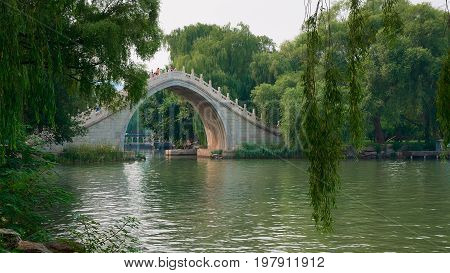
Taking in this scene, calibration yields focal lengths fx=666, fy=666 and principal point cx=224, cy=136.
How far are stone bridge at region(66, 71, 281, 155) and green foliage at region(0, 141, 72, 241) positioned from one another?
80.6ft

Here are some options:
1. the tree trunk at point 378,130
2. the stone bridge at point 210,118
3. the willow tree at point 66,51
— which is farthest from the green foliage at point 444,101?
the tree trunk at point 378,130

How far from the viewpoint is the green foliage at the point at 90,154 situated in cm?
2995

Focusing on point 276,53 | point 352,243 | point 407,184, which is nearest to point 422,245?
point 352,243

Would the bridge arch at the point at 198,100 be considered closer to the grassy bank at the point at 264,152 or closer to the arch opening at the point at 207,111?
the arch opening at the point at 207,111

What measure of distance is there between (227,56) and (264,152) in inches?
266

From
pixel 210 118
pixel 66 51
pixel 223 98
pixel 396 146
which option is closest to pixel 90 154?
pixel 223 98

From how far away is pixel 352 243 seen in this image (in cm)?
928

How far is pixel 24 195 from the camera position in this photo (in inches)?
316

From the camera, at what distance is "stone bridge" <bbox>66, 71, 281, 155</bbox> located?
3416 centimetres

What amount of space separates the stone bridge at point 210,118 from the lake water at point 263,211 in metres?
12.1

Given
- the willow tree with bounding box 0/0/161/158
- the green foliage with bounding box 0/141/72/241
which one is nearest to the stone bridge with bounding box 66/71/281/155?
the willow tree with bounding box 0/0/161/158

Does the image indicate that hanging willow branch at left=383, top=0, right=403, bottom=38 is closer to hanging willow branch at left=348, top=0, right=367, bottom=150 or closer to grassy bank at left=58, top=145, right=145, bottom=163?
hanging willow branch at left=348, top=0, right=367, bottom=150

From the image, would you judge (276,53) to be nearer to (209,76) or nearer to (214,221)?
(209,76)

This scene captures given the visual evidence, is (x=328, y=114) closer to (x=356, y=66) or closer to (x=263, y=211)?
(x=356, y=66)
